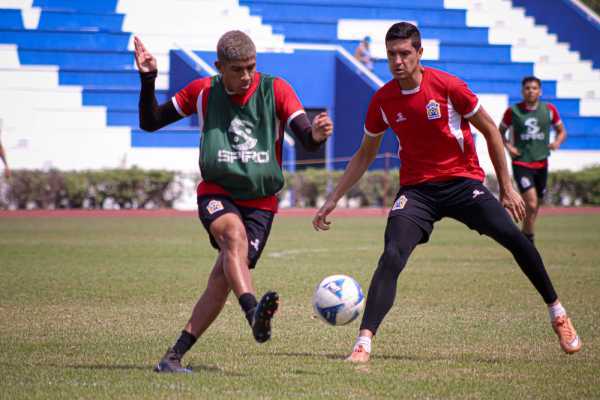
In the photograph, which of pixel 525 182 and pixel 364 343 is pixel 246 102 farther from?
pixel 525 182

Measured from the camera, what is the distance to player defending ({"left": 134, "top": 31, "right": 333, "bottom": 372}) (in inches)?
224

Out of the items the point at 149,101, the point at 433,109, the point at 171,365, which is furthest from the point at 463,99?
the point at 171,365

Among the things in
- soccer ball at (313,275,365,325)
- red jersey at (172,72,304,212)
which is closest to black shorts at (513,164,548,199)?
soccer ball at (313,275,365,325)

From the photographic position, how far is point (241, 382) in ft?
18.5

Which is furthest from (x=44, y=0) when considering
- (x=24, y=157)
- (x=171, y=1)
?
(x=24, y=157)

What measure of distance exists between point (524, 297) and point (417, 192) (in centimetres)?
364

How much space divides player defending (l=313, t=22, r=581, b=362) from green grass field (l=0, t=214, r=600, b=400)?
0.64 m

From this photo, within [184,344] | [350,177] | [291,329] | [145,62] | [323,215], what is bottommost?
[291,329]

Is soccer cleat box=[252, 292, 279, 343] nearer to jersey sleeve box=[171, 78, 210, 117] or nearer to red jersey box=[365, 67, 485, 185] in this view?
jersey sleeve box=[171, 78, 210, 117]

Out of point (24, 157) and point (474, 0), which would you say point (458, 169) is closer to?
point (24, 157)

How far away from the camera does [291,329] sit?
308 inches

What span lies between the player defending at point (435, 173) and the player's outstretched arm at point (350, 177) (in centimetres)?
1

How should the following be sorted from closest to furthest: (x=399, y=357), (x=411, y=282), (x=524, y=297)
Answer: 1. (x=399, y=357)
2. (x=524, y=297)
3. (x=411, y=282)

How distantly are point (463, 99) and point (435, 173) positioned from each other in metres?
0.54
